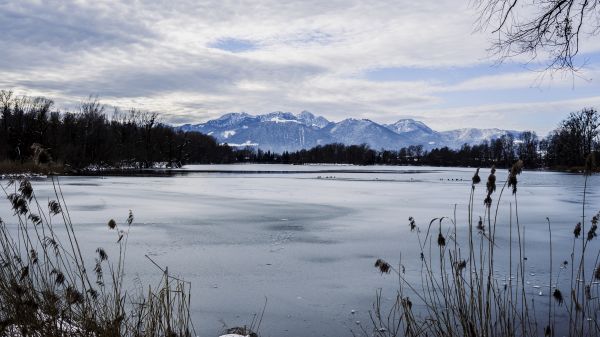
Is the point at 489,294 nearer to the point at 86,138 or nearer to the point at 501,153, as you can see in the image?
the point at 86,138

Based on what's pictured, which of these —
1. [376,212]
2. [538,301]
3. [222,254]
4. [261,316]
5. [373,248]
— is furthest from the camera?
[376,212]

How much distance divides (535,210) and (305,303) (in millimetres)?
12800

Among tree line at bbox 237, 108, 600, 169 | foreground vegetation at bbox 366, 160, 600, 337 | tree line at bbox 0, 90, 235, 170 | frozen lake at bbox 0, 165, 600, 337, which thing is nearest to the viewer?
foreground vegetation at bbox 366, 160, 600, 337

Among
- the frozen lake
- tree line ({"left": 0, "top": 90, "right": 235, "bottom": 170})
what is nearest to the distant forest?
tree line ({"left": 0, "top": 90, "right": 235, "bottom": 170})

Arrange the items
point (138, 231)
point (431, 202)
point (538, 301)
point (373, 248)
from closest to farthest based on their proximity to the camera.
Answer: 1. point (538, 301)
2. point (373, 248)
3. point (138, 231)
4. point (431, 202)

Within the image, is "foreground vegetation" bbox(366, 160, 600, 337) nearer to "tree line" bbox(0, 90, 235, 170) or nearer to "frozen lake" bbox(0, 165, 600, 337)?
"frozen lake" bbox(0, 165, 600, 337)

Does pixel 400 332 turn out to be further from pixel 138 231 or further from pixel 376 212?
pixel 376 212

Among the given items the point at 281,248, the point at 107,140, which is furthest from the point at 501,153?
the point at 281,248

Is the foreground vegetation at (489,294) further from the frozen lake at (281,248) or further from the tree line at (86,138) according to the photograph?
the tree line at (86,138)

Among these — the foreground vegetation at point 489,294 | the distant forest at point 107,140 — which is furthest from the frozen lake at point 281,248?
the distant forest at point 107,140

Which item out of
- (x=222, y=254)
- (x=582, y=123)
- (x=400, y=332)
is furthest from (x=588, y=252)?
(x=582, y=123)

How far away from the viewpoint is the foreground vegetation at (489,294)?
302cm

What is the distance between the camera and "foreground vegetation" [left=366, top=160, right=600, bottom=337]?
9.92ft

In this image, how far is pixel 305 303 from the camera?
5672mm
